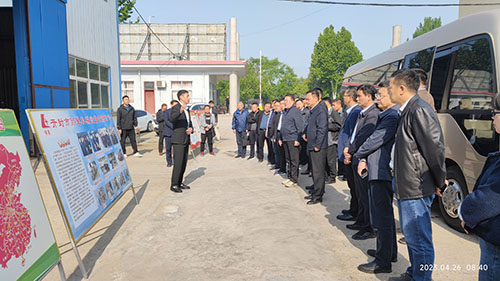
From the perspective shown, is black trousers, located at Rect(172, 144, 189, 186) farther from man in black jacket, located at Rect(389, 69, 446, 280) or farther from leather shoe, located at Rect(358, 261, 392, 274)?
man in black jacket, located at Rect(389, 69, 446, 280)

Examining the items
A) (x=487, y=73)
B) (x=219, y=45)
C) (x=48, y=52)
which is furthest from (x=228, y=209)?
(x=219, y=45)

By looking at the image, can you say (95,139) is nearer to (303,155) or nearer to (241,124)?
(303,155)

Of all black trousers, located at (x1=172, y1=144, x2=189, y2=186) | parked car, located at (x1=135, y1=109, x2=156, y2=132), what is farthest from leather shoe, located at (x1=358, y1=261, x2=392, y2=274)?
parked car, located at (x1=135, y1=109, x2=156, y2=132)

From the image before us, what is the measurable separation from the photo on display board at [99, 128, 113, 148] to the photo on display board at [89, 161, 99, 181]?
63cm

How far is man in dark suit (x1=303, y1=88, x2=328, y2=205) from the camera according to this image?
230 inches

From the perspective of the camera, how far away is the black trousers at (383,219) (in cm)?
342

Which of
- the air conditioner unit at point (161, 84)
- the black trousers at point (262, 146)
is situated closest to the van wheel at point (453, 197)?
the black trousers at point (262, 146)

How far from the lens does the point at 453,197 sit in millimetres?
4859

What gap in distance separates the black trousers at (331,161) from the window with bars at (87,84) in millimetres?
9136

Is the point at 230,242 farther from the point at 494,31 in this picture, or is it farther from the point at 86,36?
the point at 86,36

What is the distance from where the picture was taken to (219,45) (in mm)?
35938

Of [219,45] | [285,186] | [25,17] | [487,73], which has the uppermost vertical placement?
[219,45]

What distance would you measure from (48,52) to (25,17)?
108cm

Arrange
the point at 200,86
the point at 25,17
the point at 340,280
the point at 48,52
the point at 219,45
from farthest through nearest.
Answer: the point at 219,45 < the point at 200,86 < the point at 48,52 < the point at 25,17 < the point at 340,280
